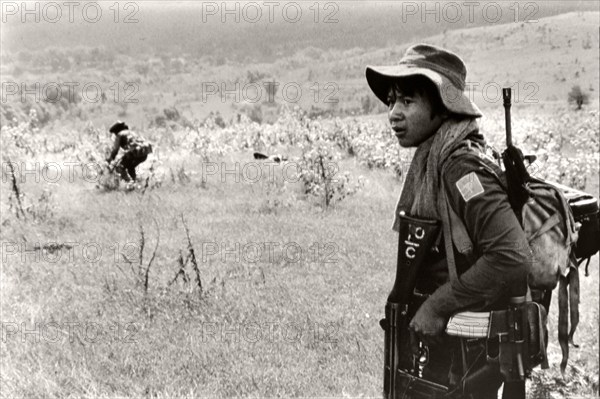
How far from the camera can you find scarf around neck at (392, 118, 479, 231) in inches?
91.4

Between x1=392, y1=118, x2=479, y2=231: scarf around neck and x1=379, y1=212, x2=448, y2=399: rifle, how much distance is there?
6 cm

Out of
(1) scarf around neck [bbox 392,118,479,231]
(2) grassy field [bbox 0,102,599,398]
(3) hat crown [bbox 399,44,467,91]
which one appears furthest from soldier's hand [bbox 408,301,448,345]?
(2) grassy field [bbox 0,102,599,398]

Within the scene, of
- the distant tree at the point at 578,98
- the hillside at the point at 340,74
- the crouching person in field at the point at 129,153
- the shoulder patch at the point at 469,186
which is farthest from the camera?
the hillside at the point at 340,74

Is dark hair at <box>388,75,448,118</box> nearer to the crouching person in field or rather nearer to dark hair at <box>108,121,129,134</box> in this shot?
the crouching person in field

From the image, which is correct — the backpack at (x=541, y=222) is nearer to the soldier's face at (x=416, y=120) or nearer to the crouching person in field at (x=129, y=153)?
the soldier's face at (x=416, y=120)

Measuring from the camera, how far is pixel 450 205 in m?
2.27

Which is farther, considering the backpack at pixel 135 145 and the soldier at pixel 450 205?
the backpack at pixel 135 145

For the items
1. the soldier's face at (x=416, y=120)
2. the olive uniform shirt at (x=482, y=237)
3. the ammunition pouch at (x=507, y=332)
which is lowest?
the ammunition pouch at (x=507, y=332)

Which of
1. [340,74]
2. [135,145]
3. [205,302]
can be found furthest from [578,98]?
[340,74]

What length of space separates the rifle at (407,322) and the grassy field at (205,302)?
1.66 meters

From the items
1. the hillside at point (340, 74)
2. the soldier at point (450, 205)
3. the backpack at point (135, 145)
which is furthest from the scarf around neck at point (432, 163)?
the hillside at point (340, 74)

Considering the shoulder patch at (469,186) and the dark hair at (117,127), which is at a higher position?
the dark hair at (117,127)

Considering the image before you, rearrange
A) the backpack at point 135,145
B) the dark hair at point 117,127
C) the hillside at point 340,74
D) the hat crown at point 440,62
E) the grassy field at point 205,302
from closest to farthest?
the hat crown at point 440,62 → the grassy field at point 205,302 → the backpack at point 135,145 → the dark hair at point 117,127 → the hillside at point 340,74

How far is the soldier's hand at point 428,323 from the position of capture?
7.77ft
